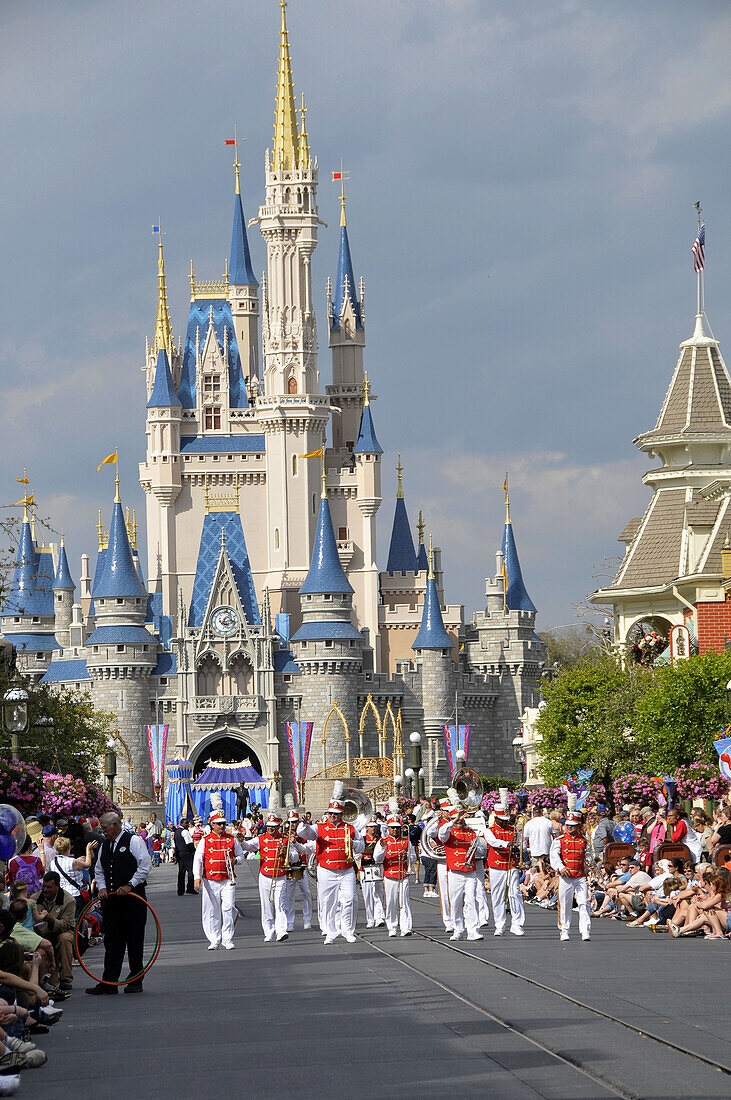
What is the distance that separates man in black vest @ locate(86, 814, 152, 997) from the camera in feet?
56.2

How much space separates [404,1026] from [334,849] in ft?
28.2

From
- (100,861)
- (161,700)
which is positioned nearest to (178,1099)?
(100,861)

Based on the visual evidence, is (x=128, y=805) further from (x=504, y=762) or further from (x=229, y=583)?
(x=504, y=762)

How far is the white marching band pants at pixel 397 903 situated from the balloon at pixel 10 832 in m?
5.33

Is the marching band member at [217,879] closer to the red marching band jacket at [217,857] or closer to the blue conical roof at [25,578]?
the red marching band jacket at [217,857]

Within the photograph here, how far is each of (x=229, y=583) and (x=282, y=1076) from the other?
75.6 m

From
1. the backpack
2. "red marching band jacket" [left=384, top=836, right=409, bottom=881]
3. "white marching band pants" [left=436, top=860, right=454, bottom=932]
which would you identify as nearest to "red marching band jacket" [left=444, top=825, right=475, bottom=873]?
"white marching band pants" [left=436, top=860, right=454, bottom=932]

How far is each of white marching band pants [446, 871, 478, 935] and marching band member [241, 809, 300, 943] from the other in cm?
214

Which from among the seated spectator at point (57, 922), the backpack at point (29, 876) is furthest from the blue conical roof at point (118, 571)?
the backpack at point (29, 876)

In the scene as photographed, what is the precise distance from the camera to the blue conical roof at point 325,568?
86500 mm

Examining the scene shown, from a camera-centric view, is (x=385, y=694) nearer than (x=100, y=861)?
No

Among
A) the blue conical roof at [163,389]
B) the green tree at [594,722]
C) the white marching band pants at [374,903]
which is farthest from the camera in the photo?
the blue conical roof at [163,389]

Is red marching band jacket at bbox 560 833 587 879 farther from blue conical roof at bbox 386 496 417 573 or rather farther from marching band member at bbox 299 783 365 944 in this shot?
blue conical roof at bbox 386 496 417 573

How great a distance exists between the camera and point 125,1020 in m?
14.9
